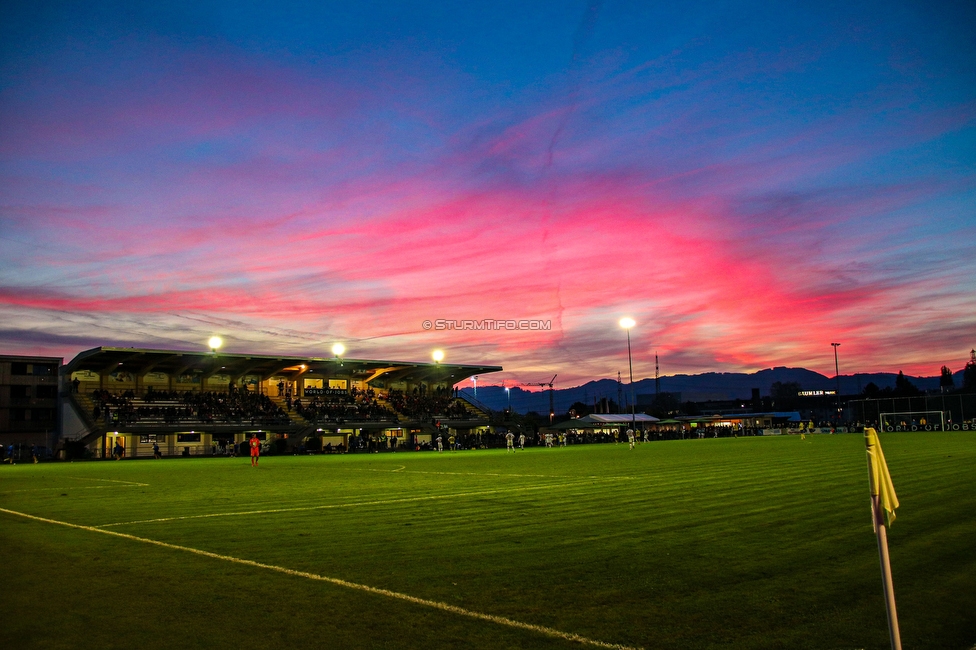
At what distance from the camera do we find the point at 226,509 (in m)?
14.8

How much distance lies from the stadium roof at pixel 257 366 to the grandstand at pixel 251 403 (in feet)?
0.33

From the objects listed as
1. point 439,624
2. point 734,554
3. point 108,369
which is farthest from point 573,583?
point 108,369

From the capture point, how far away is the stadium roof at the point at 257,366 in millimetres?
62250

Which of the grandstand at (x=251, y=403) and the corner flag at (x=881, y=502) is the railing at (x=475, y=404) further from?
the corner flag at (x=881, y=502)

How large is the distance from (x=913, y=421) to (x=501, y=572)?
305 feet

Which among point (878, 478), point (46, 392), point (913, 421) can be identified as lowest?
point (913, 421)

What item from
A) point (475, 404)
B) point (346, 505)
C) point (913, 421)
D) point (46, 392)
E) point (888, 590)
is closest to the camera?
point (888, 590)

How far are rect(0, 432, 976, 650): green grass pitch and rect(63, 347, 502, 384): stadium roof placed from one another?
168 feet

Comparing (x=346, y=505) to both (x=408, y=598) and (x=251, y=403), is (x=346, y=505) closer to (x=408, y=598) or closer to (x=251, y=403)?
(x=408, y=598)

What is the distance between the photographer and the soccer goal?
83188 millimetres

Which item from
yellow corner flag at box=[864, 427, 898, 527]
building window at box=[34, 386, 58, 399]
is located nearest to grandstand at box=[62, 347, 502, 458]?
building window at box=[34, 386, 58, 399]

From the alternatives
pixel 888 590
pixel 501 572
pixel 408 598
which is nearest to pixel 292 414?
pixel 501 572

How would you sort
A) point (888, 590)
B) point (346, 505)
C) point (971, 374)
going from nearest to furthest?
point (888, 590) → point (346, 505) → point (971, 374)

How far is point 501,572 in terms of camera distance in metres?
7.84
